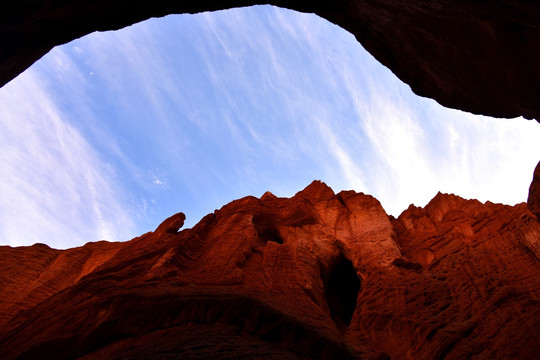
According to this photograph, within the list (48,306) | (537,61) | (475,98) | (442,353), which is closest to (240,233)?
(48,306)

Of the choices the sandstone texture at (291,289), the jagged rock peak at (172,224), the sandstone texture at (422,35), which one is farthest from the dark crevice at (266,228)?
the sandstone texture at (422,35)

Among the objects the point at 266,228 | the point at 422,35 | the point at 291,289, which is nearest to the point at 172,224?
the point at 266,228

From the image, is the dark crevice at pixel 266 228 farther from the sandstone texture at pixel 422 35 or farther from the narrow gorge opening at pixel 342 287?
A: the sandstone texture at pixel 422 35

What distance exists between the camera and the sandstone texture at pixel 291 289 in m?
10.2

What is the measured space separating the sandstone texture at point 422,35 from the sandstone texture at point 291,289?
7380 millimetres

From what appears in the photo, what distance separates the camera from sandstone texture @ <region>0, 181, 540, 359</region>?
33.6 feet

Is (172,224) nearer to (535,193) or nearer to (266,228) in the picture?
(266,228)

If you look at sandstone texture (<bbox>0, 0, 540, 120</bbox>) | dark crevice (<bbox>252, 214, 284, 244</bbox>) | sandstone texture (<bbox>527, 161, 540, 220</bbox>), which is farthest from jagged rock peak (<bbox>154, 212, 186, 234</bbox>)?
sandstone texture (<bbox>527, 161, 540, 220</bbox>)

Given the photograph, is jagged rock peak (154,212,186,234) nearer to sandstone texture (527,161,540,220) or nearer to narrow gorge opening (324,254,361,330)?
narrow gorge opening (324,254,361,330)

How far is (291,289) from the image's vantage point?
50.0 feet

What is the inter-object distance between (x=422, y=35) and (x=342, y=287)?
1713 cm

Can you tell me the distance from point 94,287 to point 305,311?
7846 millimetres

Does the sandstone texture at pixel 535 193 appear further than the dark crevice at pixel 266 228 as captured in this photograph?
No

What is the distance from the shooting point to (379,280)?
58.7ft
